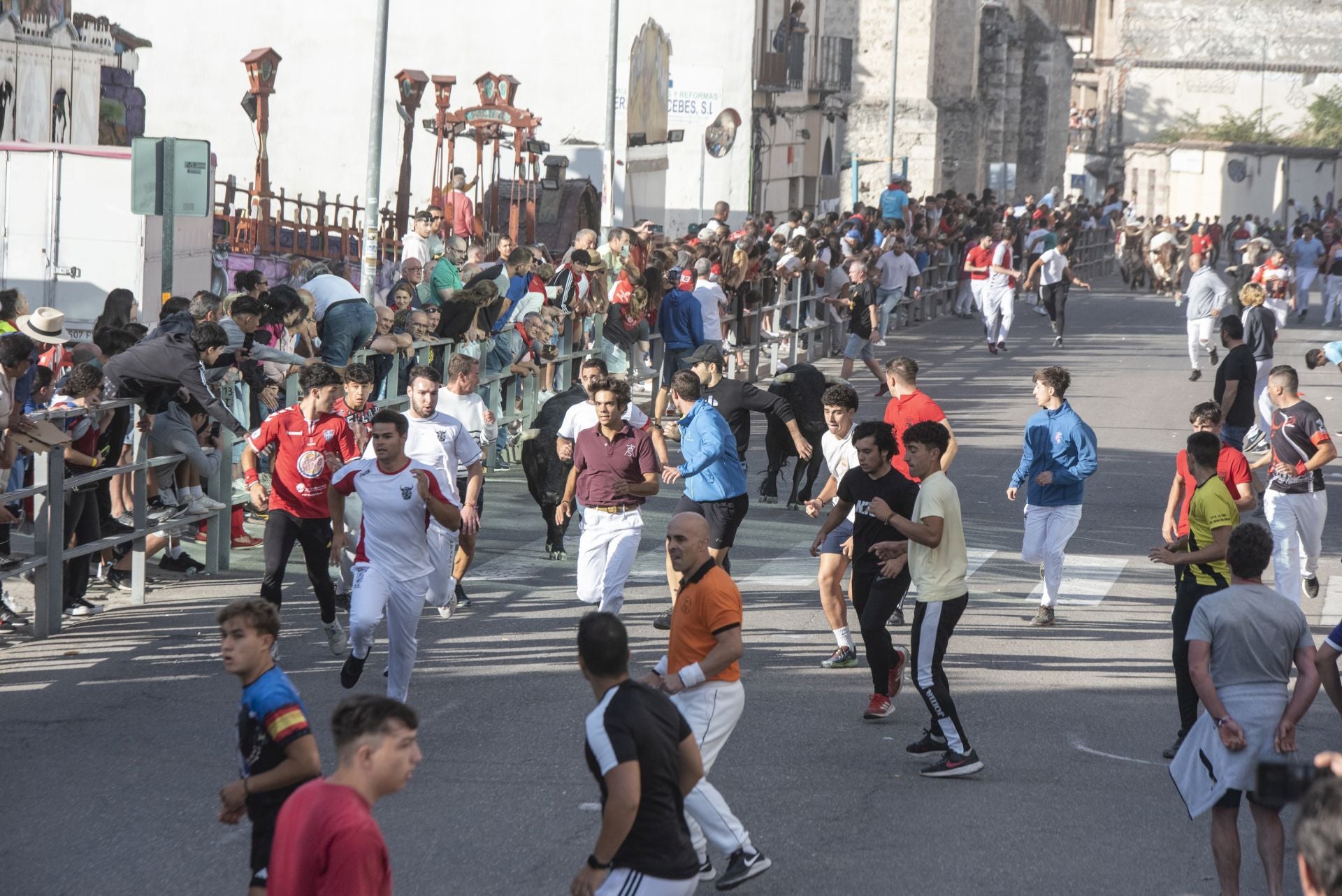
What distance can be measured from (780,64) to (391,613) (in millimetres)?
35559

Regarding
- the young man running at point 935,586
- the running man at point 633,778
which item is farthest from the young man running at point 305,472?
the running man at point 633,778

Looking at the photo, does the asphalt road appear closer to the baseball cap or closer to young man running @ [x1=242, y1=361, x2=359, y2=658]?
young man running @ [x1=242, y1=361, x2=359, y2=658]

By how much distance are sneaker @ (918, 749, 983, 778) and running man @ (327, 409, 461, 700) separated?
2.60 metres

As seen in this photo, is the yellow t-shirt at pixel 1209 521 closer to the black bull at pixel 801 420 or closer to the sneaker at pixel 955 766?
the sneaker at pixel 955 766

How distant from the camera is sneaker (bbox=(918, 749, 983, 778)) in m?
8.30

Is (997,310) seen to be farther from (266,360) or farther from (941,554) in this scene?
(941,554)

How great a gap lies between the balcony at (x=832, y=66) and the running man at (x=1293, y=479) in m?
36.0

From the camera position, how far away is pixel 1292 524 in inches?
471

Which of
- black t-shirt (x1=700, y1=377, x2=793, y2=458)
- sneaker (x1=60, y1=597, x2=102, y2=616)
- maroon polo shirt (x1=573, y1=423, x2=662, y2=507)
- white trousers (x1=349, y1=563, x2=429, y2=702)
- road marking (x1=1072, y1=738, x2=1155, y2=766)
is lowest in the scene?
road marking (x1=1072, y1=738, x2=1155, y2=766)

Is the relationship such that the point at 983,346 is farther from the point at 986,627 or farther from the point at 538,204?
the point at 986,627

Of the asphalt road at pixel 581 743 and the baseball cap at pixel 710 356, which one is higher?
the baseball cap at pixel 710 356

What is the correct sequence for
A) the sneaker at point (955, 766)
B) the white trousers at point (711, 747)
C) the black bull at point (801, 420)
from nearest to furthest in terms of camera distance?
1. the white trousers at point (711, 747)
2. the sneaker at point (955, 766)
3. the black bull at point (801, 420)

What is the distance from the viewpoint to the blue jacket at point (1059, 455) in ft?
37.3

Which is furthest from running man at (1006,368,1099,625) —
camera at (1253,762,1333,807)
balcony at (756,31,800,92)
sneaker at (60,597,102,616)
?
balcony at (756,31,800,92)
